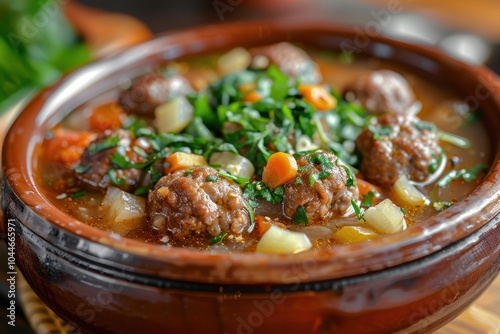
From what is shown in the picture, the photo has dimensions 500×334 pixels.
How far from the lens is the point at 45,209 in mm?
2615

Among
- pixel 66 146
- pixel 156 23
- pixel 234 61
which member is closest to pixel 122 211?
pixel 66 146

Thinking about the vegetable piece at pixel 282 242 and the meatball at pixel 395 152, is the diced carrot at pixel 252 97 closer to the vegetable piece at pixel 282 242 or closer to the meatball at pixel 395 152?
the meatball at pixel 395 152

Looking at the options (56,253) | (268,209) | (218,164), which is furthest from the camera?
(218,164)

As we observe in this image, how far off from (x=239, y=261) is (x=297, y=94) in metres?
1.58

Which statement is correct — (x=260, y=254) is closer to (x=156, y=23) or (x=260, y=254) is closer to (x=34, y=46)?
(x=34, y=46)

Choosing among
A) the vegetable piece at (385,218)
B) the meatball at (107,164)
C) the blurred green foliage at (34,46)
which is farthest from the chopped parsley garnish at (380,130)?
the blurred green foliage at (34,46)

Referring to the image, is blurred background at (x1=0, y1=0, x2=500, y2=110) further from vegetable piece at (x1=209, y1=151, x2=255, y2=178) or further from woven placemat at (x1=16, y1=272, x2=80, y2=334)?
vegetable piece at (x1=209, y1=151, x2=255, y2=178)

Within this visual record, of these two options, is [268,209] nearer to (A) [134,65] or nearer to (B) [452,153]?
(B) [452,153]

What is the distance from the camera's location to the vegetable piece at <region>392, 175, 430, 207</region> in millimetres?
2965

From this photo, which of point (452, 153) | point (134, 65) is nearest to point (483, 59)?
point (452, 153)

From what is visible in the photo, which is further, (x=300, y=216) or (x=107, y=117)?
(x=107, y=117)

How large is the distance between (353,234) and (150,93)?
1629 millimetres

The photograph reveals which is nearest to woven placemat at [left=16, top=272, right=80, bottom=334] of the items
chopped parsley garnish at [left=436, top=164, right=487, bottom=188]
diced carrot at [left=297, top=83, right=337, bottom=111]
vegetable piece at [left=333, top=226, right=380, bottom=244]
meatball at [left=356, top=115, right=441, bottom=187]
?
vegetable piece at [left=333, top=226, right=380, bottom=244]

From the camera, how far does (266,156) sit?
10.1 feet
